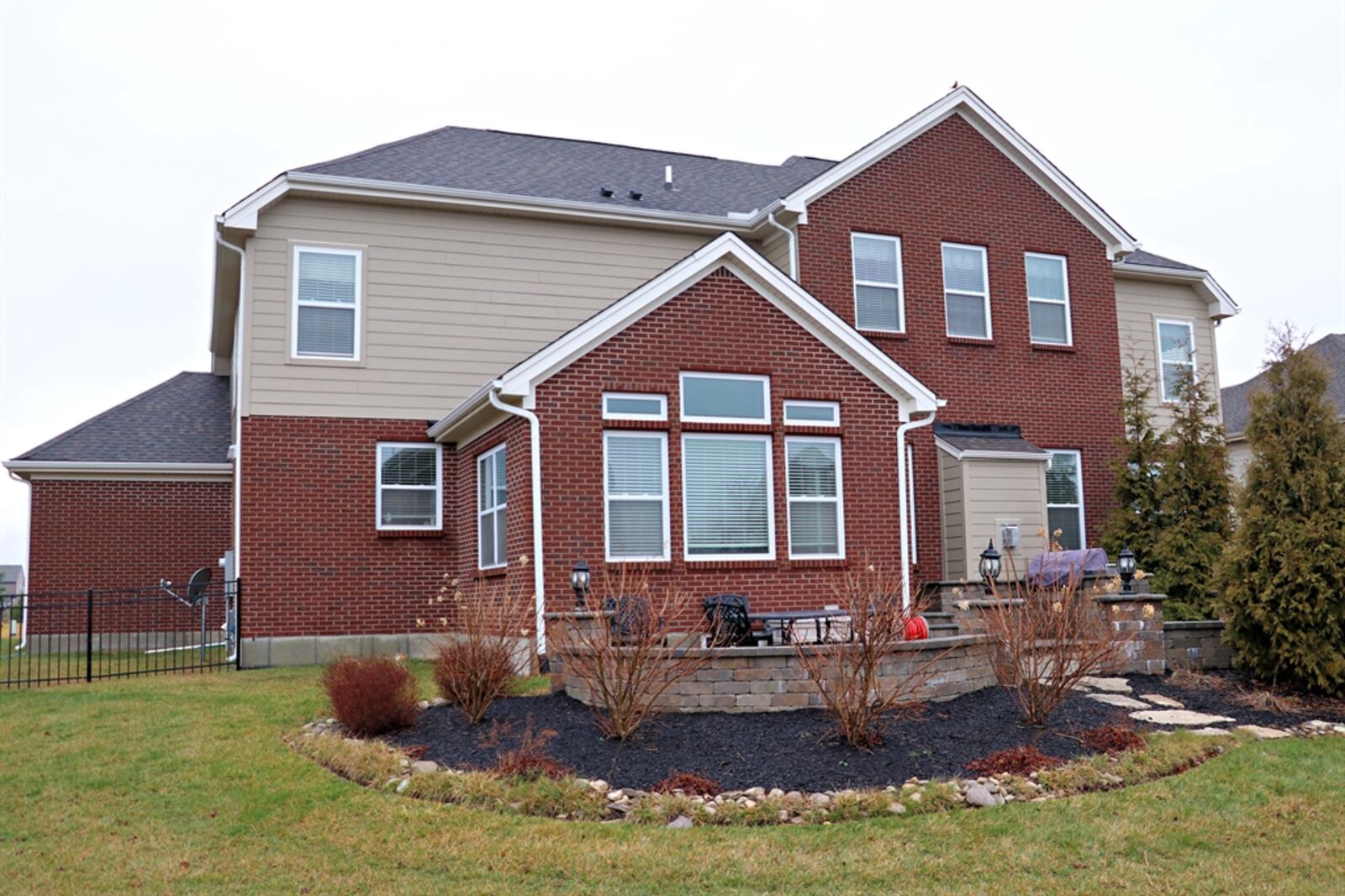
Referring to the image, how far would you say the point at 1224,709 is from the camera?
1028 cm

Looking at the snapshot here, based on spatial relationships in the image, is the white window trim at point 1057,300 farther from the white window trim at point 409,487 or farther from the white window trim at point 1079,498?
the white window trim at point 409,487

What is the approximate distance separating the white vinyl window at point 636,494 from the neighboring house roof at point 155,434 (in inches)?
415

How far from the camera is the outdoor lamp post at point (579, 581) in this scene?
11.5 meters

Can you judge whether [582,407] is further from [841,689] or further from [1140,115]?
[1140,115]

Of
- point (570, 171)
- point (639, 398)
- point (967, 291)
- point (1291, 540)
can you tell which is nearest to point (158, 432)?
point (570, 171)

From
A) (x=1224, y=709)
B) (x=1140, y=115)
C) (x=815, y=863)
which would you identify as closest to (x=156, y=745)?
(x=815, y=863)

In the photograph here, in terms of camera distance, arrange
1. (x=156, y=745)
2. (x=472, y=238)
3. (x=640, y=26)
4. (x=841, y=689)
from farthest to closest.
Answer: (x=472, y=238) → (x=640, y=26) → (x=156, y=745) → (x=841, y=689)

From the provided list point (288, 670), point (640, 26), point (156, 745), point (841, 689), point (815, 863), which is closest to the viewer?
point (815, 863)

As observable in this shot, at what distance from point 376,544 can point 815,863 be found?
10534mm

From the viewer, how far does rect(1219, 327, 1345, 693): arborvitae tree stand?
10.7 m

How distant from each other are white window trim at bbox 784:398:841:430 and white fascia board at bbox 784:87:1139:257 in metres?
3.69

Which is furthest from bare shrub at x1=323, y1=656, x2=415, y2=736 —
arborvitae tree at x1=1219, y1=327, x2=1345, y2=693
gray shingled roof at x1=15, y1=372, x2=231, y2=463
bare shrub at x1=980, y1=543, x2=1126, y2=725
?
gray shingled roof at x1=15, y1=372, x2=231, y2=463

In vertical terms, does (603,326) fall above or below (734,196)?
below

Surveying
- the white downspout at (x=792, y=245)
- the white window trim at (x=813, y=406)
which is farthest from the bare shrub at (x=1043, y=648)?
the white downspout at (x=792, y=245)
